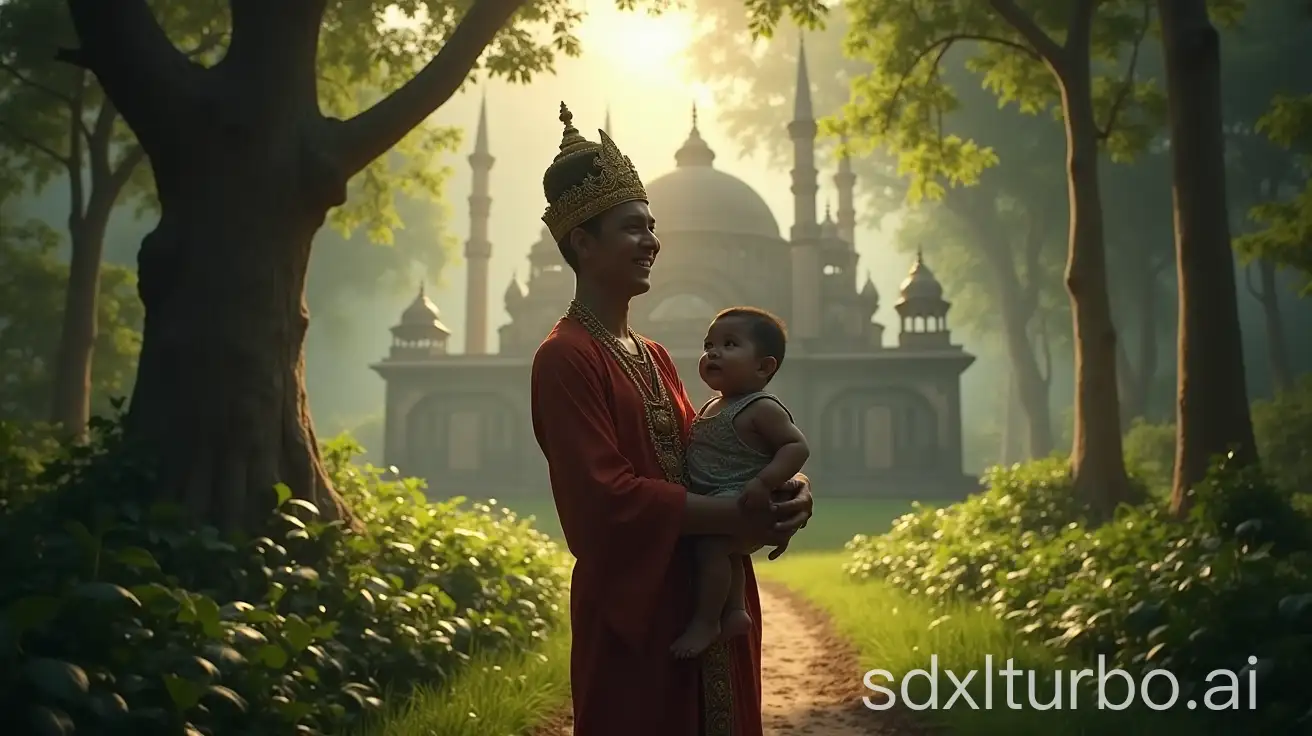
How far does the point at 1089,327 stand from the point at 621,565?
8.95 m

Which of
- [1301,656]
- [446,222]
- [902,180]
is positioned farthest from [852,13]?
[446,222]

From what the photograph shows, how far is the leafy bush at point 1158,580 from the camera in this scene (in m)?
4.31

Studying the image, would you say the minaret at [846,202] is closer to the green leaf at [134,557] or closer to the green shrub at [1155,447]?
the green shrub at [1155,447]

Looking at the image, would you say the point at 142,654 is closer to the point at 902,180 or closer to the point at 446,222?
the point at 902,180

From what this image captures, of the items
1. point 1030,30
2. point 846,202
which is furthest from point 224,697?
point 846,202

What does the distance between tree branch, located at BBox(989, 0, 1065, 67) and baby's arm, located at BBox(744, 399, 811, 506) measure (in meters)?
8.94

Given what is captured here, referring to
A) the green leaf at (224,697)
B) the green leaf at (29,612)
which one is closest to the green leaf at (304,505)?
the green leaf at (224,697)

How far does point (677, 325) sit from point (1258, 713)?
27841 millimetres

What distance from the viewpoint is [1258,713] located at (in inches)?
159

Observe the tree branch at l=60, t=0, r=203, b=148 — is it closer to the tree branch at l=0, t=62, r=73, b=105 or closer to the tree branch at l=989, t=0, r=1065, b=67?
the tree branch at l=989, t=0, r=1065, b=67

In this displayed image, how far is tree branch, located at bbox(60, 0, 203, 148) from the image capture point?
5.59 meters

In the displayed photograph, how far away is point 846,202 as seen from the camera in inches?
1511

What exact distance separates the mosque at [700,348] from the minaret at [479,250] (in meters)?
0.05

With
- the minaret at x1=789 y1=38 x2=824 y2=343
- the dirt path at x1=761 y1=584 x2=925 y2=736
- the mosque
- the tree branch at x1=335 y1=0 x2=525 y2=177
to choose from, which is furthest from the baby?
the minaret at x1=789 y1=38 x2=824 y2=343
